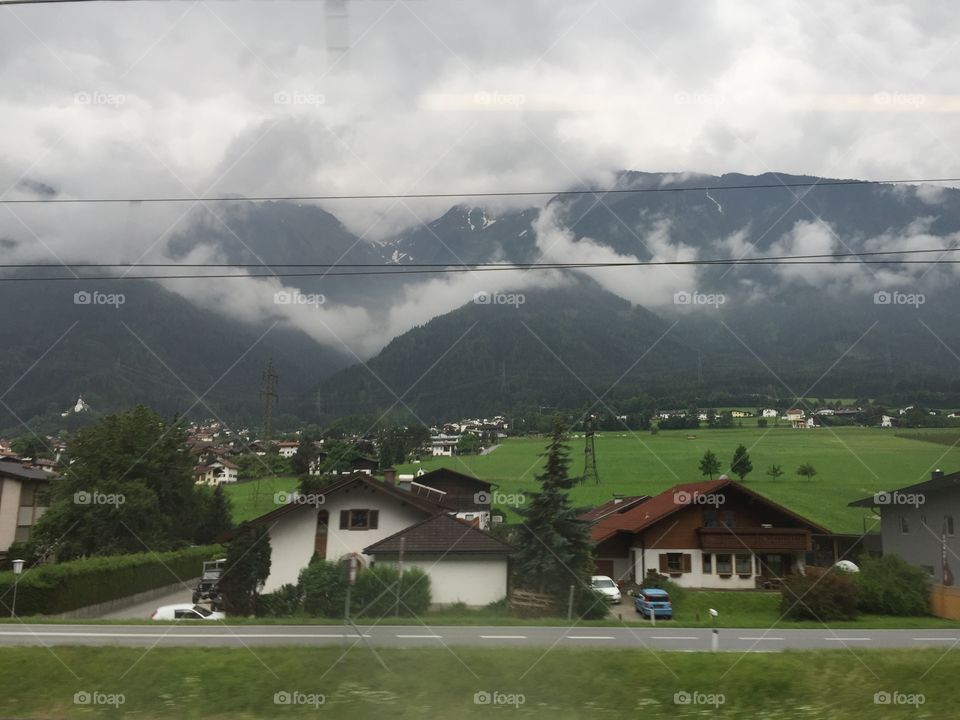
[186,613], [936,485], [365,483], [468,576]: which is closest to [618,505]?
[936,485]

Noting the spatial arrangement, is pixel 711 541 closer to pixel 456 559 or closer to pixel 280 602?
pixel 456 559

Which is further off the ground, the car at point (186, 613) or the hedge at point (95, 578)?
the hedge at point (95, 578)

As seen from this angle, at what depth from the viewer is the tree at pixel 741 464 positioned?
4041 centimetres

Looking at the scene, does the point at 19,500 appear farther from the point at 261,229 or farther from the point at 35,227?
the point at 261,229

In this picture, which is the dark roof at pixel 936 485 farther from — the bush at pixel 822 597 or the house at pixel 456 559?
the house at pixel 456 559

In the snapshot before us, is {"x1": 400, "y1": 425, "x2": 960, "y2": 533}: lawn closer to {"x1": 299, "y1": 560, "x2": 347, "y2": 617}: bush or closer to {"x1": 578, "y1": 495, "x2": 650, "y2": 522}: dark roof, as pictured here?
{"x1": 578, "y1": 495, "x2": 650, "y2": 522}: dark roof

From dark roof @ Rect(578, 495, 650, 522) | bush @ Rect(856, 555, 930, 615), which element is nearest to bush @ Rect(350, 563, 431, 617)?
dark roof @ Rect(578, 495, 650, 522)

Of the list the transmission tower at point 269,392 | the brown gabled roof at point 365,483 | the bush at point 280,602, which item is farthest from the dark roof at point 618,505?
the transmission tower at point 269,392

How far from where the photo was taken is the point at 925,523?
896 inches

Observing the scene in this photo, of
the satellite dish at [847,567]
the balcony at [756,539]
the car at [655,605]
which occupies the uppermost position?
the balcony at [756,539]

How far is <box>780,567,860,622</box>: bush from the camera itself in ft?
55.6

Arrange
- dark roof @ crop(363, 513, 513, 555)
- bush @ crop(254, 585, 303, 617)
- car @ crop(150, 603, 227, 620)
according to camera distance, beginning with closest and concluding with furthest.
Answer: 1. car @ crop(150, 603, 227, 620)
2. bush @ crop(254, 585, 303, 617)
3. dark roof @ crop(363, 513, 513, 555)

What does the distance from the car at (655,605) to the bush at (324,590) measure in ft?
30.2

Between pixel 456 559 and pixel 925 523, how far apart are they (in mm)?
17485
